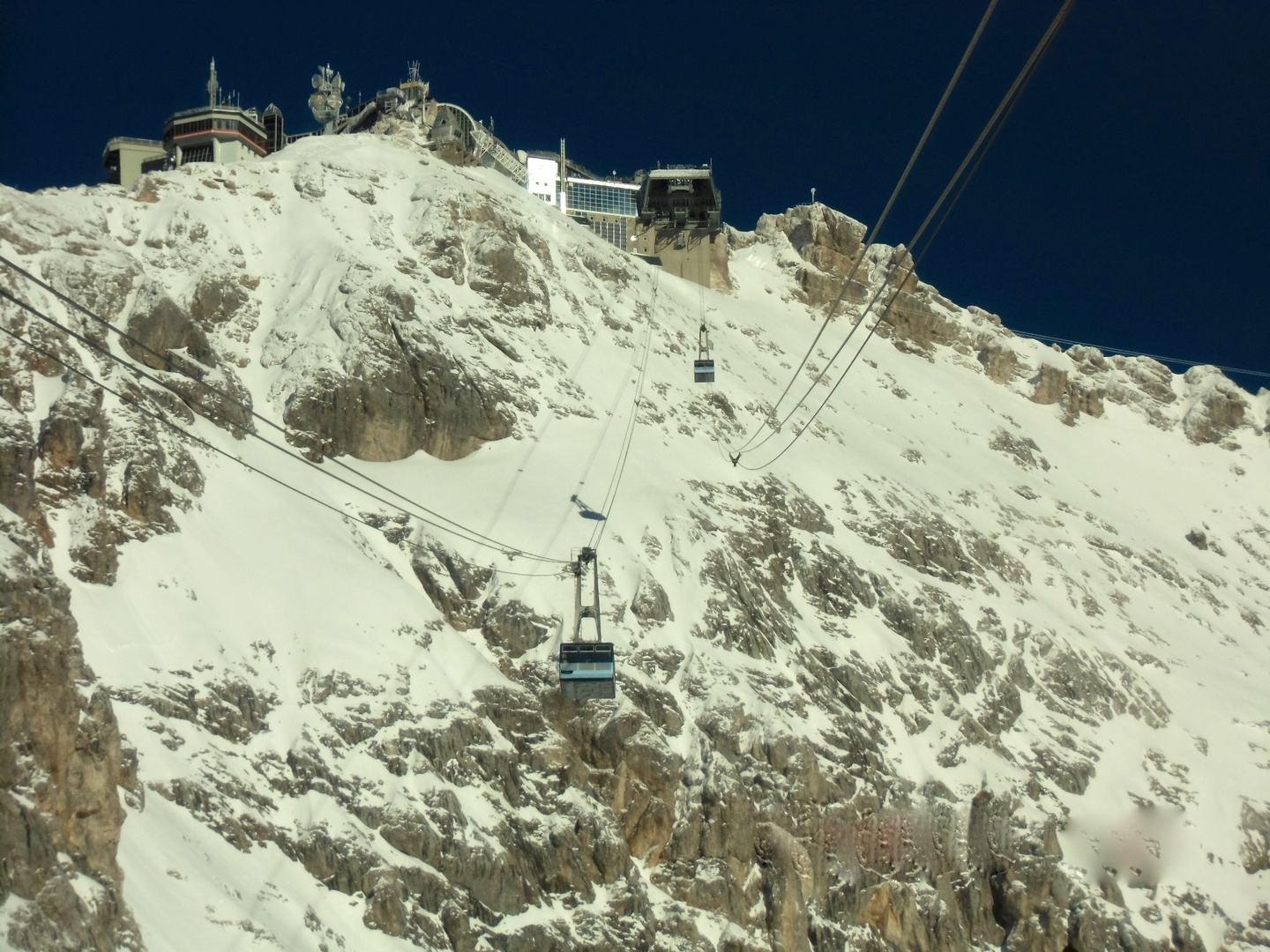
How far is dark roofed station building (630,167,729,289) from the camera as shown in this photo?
402 feet

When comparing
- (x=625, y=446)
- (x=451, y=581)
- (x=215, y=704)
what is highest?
(x=625, y=446)

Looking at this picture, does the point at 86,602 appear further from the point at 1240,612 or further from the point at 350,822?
the point at 1240,612

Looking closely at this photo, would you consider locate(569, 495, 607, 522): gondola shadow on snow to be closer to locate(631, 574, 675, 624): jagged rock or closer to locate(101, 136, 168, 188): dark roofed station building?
locate(631, 574, 675, 624): jagged rock

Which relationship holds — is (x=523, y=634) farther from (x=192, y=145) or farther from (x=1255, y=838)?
(x=192, y=145)

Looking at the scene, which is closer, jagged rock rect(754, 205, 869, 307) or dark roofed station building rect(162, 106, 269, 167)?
dark roofed station building rect(162, 106, 269, 167)

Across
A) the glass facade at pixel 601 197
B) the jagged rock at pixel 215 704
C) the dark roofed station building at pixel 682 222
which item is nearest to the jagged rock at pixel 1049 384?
the dark roofed station building at pixel 682 222

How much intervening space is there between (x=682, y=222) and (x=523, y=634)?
212 feet

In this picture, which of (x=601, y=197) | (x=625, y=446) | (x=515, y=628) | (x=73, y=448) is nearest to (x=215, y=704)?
(x=73, y=448)

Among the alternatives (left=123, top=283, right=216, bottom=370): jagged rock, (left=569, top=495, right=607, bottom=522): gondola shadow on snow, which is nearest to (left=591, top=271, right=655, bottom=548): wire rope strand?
(left=569, top=495, right=607, bottom=522): gondola shadow on snow

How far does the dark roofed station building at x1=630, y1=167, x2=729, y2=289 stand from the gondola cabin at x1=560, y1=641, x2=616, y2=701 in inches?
2865

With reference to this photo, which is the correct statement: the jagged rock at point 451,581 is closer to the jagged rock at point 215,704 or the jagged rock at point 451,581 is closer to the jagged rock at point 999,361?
the jagged rock at point 215,704

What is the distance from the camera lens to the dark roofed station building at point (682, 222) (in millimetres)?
122438

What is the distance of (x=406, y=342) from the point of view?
78.8 metres

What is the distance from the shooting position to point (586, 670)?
171 ft
